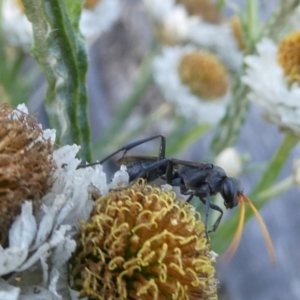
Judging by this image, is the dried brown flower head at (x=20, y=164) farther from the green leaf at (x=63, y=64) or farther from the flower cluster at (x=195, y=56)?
the flower cluster at (x=195, y=56)

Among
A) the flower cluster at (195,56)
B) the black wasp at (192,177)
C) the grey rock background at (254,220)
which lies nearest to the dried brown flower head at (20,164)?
the black wasp at (192,177)

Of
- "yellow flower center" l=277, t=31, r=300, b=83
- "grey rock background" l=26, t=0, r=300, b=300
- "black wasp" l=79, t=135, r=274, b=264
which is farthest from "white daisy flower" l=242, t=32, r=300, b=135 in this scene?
"grey rock background" l=26, t=0, r=300, b=300

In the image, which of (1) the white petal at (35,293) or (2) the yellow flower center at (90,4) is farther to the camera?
(2) the yellow flower center at (90,4)

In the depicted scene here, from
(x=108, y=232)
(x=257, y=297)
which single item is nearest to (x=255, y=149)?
(x=257, y=297)

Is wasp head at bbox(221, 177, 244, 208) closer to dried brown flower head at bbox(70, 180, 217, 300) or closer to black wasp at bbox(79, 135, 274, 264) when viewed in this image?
black wasp at bbox(79, 135, 274, 264)

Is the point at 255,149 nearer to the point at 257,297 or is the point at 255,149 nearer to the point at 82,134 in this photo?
the point at 257,297

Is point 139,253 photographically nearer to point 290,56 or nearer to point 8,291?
point 8,291

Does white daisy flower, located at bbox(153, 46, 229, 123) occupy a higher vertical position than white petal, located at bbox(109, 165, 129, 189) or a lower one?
lower
